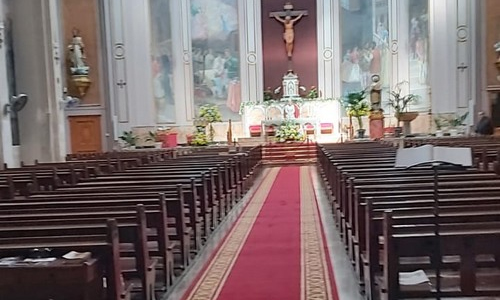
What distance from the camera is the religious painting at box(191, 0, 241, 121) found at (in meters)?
19.4

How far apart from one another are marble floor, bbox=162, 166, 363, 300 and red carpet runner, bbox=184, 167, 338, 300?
0.07 metres

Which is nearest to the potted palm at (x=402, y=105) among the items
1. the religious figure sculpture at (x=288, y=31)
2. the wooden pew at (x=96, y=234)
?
the religious figure sculpture at (x=288, y=31)

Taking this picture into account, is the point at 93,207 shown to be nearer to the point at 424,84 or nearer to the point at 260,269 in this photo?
the point at 260,269

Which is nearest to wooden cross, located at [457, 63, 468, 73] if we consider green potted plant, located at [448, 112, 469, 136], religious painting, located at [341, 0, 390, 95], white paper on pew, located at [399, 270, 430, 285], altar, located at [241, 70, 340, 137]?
green potted plant, located at [448, 112, 469, 136]

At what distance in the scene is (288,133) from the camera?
655 inches

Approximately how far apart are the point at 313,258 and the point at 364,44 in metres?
15.6

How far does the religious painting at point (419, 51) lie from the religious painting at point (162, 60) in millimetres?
7993

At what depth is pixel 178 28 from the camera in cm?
1906

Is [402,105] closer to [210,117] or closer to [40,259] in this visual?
[210,117]

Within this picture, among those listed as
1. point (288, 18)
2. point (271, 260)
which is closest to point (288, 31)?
point (288, 18)

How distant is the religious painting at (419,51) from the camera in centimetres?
1800

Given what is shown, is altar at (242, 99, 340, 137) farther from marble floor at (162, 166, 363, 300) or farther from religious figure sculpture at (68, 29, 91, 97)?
marble floor at (162, 166, 363, 300)

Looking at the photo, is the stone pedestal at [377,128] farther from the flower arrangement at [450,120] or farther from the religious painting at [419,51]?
the religious painting at [419,51]

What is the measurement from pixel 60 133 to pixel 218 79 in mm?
8029
